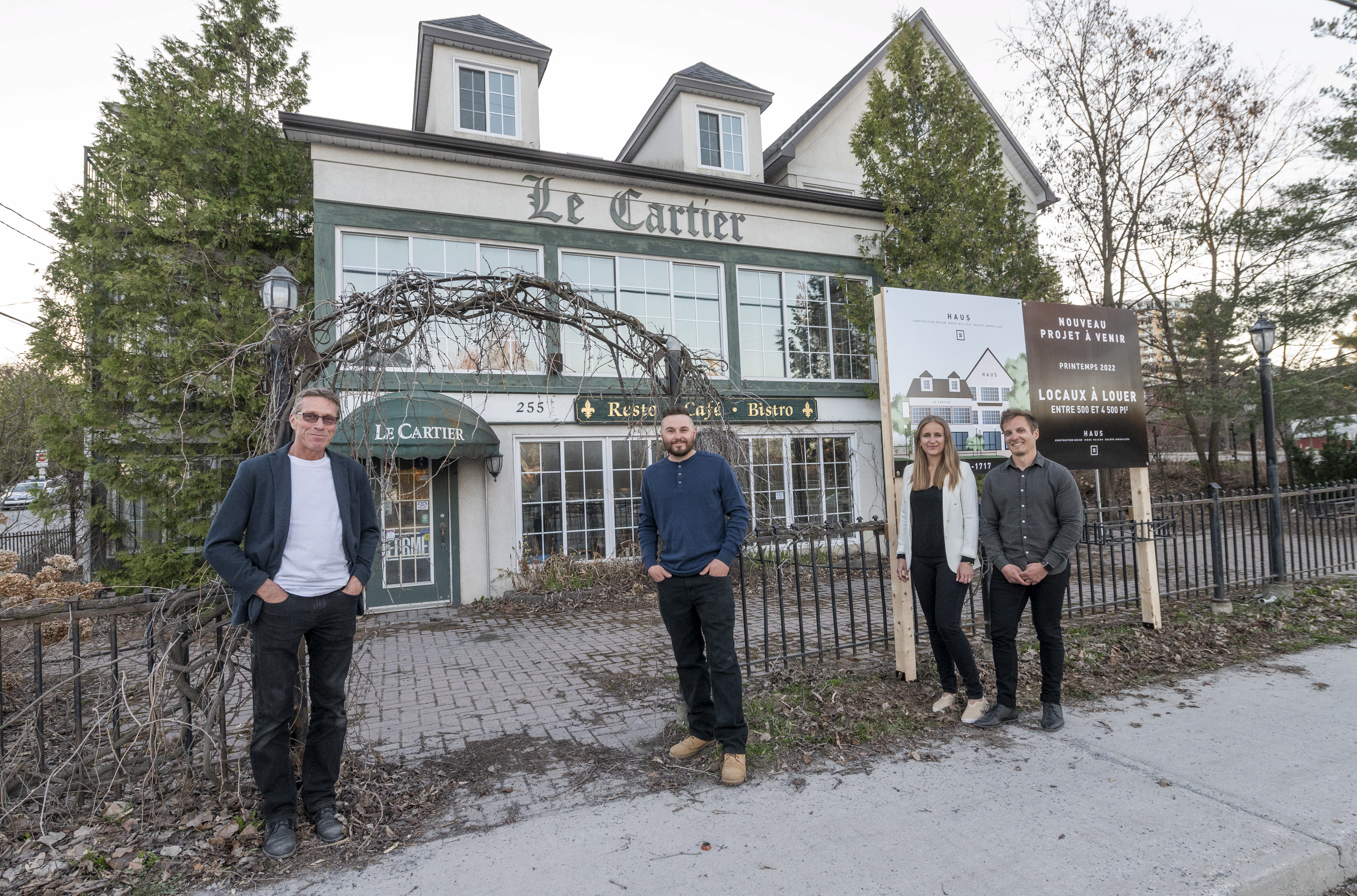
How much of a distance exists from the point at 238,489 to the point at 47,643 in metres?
3.64

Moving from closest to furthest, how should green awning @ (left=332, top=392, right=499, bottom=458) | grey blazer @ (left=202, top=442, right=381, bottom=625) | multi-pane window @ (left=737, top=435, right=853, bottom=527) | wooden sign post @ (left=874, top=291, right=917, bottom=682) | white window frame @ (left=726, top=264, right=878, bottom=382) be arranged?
1. grey blazer @ (left=202, top=442, right=381, bottom=625)
2. wooden sign post @ (left=874, top=291, right=917, bottom=682)
3. green awning @ (left=332, top=392, right=499, bottom=458)
4. white window frame @ (left=726, top=264, right=878, bottom=382)
5. multi-pane window @ (left=737, top=435, right=853, bottom=527)

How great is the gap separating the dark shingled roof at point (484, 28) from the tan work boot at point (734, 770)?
12548 millimetres

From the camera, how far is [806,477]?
13.4 metres

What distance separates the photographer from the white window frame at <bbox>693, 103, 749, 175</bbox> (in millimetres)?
13945

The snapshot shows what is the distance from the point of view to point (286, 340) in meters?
3.94

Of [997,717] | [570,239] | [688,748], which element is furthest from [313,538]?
[570,239]

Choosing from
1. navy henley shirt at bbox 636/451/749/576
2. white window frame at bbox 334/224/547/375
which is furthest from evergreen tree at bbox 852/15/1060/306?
navy henley shirt at bbox 636/451/749/576

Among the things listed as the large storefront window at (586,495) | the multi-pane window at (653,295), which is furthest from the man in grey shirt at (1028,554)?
the multi-pane window at (653,295)

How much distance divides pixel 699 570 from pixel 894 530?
7.39 feet

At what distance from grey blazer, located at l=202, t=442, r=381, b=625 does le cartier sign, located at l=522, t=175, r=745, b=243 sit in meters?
8.86

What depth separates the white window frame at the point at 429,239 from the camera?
1005 cm

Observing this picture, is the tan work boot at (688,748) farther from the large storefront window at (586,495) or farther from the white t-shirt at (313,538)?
the large storefront window at (586,495)

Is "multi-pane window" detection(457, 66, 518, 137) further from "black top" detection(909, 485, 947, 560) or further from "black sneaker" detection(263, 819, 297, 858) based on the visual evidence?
"black sneaker" detection(263, 819, 297, 858)

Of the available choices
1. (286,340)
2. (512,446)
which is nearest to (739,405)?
(512,446)
